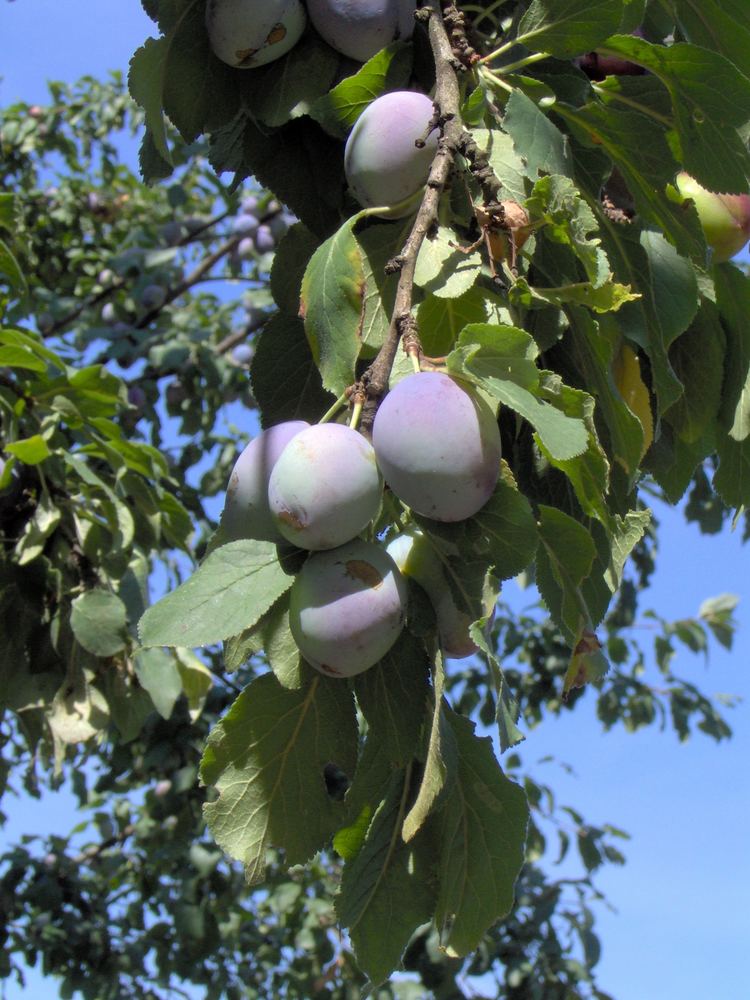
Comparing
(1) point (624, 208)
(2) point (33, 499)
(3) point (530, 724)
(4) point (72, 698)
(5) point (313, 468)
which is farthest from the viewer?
(3) point (530, 724)

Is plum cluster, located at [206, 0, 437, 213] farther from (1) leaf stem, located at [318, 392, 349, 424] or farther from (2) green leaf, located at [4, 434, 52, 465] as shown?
(2) green leaf, located at [4, 434, 52, 465]

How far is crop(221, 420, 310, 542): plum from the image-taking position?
30.4 inches

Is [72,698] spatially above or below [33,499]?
below

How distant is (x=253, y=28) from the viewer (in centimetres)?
94

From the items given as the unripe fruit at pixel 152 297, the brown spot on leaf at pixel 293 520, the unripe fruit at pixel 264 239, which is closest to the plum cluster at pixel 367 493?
the brown spot on leaf at pixel 293 520

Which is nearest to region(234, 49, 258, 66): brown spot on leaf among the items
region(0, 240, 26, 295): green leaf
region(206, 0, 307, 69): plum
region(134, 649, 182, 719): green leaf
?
region(206, 0, 307, 69): plum

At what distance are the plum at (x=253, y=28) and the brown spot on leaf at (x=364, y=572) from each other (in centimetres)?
50

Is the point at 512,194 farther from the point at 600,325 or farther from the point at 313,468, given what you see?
the point at 313,468

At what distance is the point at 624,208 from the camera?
0.99 metres

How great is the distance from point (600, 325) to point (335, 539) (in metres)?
0.33

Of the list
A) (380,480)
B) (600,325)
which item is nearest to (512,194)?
→ (600,325)

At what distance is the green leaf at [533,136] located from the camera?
2.67 feet

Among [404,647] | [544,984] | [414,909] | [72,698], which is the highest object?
[72,698]

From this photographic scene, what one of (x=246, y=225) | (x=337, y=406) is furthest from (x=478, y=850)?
(x=246, y=225)
